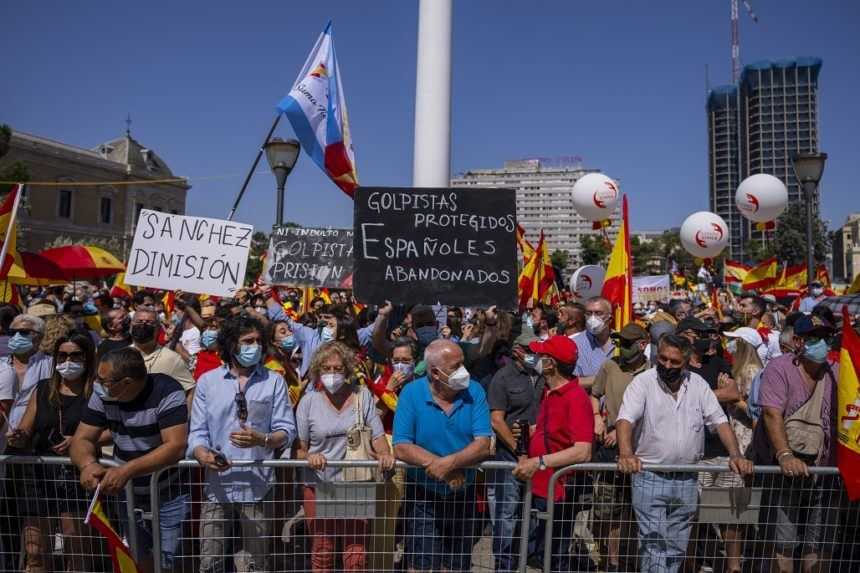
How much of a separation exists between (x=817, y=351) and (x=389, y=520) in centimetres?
284

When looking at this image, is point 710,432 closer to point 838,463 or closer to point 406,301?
point 838,463

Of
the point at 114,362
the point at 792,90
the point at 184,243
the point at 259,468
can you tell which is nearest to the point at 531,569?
the point at 259,468

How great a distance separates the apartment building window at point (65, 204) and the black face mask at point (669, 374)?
7355 centimetres

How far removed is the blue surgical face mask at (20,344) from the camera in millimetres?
5039

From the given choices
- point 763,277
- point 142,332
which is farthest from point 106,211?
point 142,332

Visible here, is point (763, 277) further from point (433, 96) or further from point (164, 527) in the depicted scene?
point (164, 527)

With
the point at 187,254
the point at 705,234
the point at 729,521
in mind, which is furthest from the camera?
the point at 705,234

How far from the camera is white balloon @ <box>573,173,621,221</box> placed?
13789 mm

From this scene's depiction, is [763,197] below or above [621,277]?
above

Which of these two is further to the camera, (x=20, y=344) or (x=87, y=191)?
(x=87, y=191)

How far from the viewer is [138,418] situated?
152 inches

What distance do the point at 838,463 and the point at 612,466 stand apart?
1361 mm

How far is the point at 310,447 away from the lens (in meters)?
4.39

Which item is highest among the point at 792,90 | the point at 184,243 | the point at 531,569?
the point at 792,90
